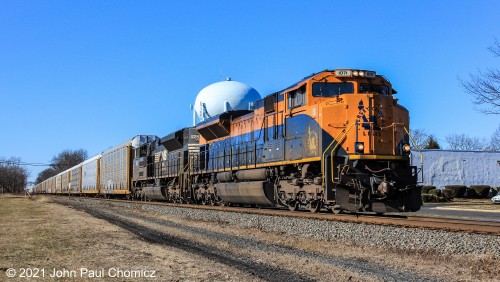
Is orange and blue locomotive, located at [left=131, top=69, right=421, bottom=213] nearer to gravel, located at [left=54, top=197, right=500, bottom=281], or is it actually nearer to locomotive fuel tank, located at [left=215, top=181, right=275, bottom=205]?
locomotive fuel tank, located at [left=215, top=181, right=275, bottom=205]

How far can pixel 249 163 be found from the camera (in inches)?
732

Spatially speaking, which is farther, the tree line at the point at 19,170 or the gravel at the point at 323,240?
the tree line at the point at 19,170

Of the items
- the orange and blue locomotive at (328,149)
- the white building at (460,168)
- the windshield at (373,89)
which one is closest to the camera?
the orange and blue locomotive at (328,149)

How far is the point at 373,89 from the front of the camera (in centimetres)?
1424

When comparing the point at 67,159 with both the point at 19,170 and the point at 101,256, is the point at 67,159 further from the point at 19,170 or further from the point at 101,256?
the point at 101,256

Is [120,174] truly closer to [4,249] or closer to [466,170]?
[4,249]

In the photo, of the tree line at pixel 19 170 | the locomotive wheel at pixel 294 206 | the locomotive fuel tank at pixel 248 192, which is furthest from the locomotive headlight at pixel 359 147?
the tree line at pixel 19 170

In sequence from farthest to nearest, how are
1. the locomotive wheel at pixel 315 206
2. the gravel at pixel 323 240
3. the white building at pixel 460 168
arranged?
the white building at pixel 460 168
the locomotive wheel at pixel 315 206
the gravel at pixel 323 240

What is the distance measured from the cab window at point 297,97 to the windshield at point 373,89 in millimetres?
1807

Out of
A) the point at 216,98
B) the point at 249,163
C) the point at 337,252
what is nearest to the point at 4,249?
the point at 337,252

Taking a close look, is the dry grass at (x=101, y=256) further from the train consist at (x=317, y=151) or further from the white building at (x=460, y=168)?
the white building at (x=460, y=168)

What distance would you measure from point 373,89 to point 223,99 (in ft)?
109

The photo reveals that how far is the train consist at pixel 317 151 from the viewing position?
12969mm

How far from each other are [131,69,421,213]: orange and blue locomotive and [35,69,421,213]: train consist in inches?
1.1
